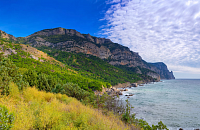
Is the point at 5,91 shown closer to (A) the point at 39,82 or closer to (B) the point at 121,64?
(A) the point at 39,82

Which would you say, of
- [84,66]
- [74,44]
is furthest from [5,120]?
[74,44]

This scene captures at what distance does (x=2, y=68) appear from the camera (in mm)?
6801

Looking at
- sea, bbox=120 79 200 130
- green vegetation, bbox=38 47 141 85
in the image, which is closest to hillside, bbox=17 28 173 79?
green vegetation, bbox=38 47 141 85

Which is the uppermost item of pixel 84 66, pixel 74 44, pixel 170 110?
pixel 74 44

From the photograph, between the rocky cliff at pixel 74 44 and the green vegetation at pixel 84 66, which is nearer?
the green vegetation at pixel 84 66

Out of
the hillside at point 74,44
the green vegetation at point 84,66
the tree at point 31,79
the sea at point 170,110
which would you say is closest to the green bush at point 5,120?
the tree at point 31,79

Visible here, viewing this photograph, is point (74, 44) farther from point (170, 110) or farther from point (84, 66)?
point (170, 110)

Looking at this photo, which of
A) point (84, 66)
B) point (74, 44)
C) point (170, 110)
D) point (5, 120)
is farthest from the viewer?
point (74, 44)

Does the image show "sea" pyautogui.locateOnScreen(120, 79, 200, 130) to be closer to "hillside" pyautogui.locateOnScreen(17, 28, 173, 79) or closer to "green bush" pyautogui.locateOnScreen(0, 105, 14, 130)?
"green bush" pyautogui.locateOnScreen(0, 105, 14, 130)

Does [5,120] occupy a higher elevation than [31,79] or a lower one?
higher

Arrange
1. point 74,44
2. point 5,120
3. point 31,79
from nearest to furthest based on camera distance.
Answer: point 5,120 → point 31,79 → point 74,44

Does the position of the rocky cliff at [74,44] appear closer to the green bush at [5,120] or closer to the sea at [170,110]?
the sea at [170,110]

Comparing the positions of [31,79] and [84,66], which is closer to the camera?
[31,79]

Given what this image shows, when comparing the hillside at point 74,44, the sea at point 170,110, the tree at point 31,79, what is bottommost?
the sea at point 170,110
